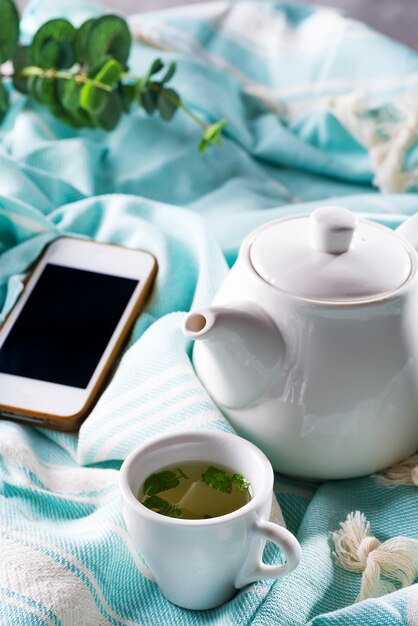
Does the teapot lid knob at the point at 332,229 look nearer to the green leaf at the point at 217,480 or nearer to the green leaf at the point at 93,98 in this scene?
the green leaf at the point at 217,480

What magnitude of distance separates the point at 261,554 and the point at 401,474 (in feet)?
0.47

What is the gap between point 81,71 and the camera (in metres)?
0.98

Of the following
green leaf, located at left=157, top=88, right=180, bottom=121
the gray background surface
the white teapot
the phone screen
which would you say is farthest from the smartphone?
the gray background surface

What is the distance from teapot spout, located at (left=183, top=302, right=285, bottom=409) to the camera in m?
0.54

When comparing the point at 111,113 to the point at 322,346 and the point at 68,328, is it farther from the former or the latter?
the point at 322,346

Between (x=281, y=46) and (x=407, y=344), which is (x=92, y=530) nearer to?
(x=407, y=344)

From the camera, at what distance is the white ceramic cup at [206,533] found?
47cm

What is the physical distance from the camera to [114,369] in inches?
27.7

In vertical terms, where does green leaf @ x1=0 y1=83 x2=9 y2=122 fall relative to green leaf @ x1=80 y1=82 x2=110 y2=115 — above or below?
below

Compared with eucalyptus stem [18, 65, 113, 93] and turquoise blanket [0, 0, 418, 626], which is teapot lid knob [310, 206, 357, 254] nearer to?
turquoise blanket [0, 0, 418, 626]

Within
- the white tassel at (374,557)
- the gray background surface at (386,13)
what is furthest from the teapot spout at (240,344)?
the gray background surface at (386,13)

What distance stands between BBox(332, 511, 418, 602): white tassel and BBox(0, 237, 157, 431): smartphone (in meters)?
0.23

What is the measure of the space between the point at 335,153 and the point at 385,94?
0.29 ft

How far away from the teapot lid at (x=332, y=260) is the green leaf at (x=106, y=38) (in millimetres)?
471
